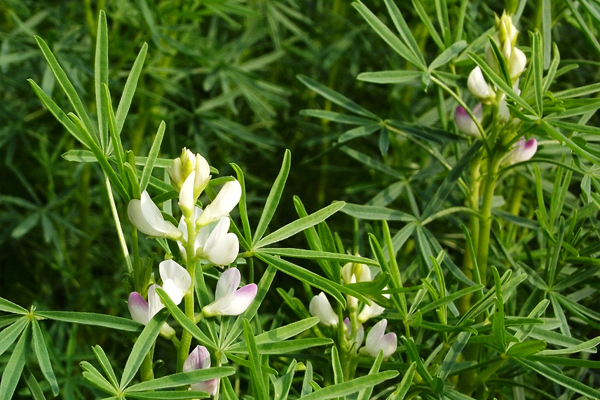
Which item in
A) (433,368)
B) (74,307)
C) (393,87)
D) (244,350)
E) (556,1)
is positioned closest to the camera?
(244,350)

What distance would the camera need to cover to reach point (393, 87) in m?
1.42

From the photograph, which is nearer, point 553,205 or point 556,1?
point 553,205

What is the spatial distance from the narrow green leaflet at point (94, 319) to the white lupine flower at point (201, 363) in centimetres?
5

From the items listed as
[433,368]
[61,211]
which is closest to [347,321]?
[433,368]

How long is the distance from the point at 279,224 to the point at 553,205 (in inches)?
29.0

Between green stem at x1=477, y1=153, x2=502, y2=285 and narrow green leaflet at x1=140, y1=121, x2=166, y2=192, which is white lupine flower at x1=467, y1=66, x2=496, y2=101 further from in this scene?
narrow green leaflet at x1=140, y1=121, x2=166, y2=192

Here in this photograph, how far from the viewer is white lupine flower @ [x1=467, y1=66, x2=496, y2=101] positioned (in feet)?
2.43

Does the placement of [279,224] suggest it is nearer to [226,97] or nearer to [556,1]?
[226,97]

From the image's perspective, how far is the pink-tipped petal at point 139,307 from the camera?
1.75 feet

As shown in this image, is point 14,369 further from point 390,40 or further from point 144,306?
point 390,40

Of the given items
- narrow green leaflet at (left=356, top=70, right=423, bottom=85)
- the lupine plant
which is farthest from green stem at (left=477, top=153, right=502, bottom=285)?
narrow green leaflet at (left=356, top=70, right=423, bottom=85)

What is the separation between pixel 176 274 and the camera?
21.1 inches

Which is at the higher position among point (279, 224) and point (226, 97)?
point (226, 97)

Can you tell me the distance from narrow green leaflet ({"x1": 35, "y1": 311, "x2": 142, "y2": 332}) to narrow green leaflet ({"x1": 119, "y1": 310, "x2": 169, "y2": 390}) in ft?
0.07
